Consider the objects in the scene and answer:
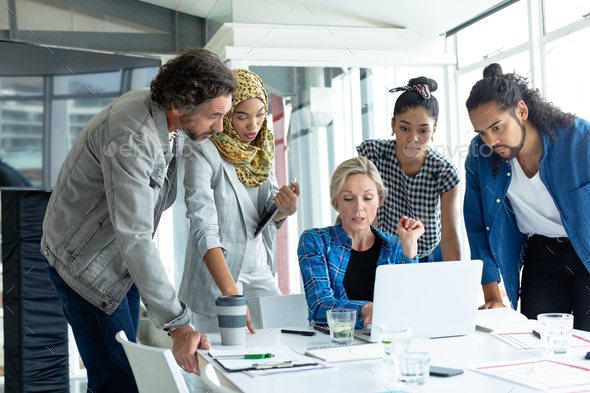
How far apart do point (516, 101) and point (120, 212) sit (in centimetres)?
149

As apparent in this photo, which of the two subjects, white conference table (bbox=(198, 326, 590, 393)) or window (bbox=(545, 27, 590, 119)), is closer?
white conference table (bbox=(198, 326, 590, 393))

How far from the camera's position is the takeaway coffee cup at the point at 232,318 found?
4.84 ft

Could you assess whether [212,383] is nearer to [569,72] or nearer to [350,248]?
[350,248]

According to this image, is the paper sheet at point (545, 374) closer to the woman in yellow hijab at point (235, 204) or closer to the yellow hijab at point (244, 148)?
the woman in yellow hijab at point (235, 204)

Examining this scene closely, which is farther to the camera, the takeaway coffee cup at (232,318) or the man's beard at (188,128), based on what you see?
the man's beard at (188,128)

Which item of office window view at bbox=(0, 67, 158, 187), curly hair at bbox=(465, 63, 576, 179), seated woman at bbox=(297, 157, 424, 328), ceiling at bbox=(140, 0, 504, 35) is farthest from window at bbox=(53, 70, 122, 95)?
curly hair at bbox=(465, 63, 576, 179)

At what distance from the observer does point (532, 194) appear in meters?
2.14

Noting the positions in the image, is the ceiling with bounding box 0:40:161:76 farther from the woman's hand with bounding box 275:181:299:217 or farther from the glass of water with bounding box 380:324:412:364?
the glass of water with bounding box 380:324:412:364

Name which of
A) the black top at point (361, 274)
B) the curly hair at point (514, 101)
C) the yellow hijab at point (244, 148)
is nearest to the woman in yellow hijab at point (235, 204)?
the yellow hijab at point (244, 148)

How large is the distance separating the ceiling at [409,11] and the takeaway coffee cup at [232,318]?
9.67ft

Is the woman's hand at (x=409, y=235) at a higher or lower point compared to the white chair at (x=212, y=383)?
higher

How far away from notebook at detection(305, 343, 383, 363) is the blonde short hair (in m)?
0.79

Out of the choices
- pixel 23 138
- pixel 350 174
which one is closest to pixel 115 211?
pixel 350 174

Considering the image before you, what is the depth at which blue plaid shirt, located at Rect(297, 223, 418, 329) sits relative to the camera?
6.00 ft
